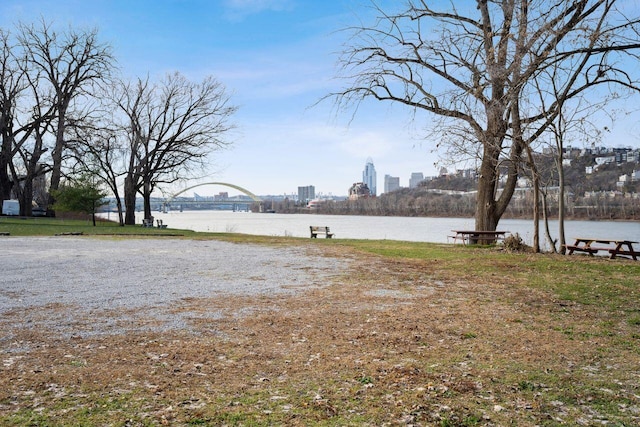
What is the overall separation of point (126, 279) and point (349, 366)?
6.45 m

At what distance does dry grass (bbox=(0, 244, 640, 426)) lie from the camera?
3.48 metres

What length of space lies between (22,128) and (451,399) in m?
38.6

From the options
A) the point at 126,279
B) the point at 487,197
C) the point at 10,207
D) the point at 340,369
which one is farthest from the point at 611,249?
the point at 10,207

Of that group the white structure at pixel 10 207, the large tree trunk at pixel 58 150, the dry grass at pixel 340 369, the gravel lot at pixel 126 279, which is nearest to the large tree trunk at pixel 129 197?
the large tree trunk at pixel 58 150

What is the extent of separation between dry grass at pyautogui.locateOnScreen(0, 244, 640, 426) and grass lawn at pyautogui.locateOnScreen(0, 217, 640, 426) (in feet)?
0.05

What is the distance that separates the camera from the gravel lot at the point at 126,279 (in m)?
6.46

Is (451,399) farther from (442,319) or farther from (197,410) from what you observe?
(442,319)

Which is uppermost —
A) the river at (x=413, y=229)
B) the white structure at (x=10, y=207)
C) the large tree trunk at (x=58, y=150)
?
the large tree trunk at (x=58, y=150)

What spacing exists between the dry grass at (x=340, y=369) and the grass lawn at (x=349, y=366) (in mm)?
16

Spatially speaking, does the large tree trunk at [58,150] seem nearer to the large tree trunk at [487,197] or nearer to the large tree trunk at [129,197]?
the large tree trunk at [129,197]

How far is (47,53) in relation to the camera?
35.1 metres

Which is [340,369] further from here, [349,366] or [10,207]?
[10,207]

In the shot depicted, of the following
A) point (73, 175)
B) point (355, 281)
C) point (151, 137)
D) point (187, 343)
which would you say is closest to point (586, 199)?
point (151, 137)

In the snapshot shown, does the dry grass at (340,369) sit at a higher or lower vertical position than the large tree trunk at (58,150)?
lower
